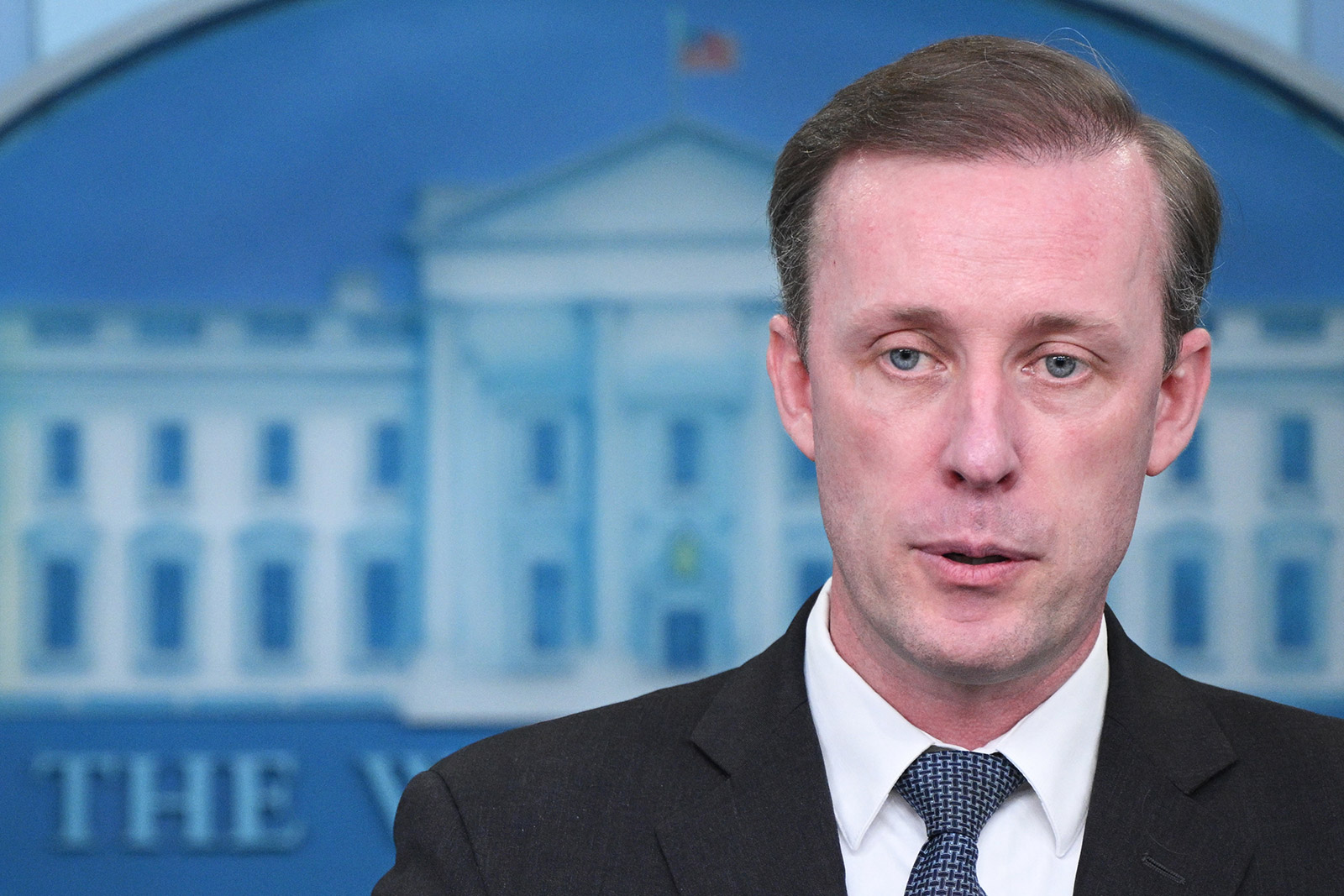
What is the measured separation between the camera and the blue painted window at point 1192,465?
9.61ft

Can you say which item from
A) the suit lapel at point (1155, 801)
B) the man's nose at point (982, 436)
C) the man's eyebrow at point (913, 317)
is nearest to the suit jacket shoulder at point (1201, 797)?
the suit lapel at point (1155, 801)

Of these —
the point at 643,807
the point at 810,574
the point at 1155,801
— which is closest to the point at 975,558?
the point at 1155,801

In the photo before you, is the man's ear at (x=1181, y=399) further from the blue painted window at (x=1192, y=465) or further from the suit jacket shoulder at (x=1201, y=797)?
the blue painted window at (x=1192, y=465)

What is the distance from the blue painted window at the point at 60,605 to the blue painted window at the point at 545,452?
103cm

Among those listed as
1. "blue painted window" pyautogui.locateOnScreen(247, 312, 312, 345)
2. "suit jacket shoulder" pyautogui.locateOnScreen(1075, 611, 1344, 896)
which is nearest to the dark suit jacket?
"suit jacket shoulder" pyautogui.locateOnScreen(1075, 611, 1344, 896)

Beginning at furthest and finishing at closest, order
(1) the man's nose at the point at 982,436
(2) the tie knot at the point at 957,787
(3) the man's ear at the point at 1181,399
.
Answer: (3) the man's ear at the point at 1181,399 < (2) the tie knot at the point at 957,787 < (1) the man's nose at the point at 982,436

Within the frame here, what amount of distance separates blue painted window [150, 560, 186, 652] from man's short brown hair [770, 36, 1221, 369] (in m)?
1.80

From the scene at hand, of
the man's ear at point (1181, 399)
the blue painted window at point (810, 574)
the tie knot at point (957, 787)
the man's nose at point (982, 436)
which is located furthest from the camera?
the blue painted window at point (810, 574)

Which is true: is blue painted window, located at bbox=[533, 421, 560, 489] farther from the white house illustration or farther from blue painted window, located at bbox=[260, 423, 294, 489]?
blue painted window, located at bbox=[260, 423, 294, 489]

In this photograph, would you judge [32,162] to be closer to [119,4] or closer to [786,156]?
[119,4]

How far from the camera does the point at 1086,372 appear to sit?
1.45m

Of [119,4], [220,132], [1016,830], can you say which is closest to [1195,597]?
[1016,830]

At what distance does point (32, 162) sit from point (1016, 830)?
8.23 feet

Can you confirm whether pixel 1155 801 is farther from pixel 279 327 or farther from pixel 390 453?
pixel 279 327
